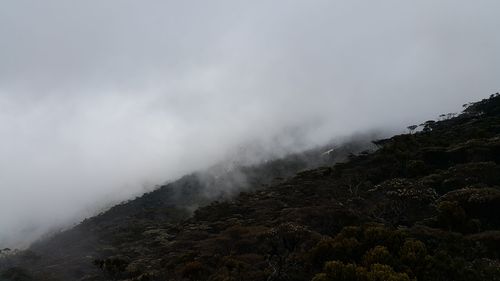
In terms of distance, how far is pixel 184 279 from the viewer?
87.4 ft

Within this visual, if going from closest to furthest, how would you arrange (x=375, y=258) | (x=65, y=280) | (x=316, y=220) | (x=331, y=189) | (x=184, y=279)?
(x=375, y=258)
(x=184, y=279)
(x=316, y=220)
(x=331, y=189)
(x=65, y=280)

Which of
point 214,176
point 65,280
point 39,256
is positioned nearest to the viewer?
point 65,280

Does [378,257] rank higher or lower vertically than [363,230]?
lower

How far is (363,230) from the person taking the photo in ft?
68.1

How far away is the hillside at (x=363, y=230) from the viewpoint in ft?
56.5

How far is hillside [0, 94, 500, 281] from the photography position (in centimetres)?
1722

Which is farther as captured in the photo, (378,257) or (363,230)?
(363,230)

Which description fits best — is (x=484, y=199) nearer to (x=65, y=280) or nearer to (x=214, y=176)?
(x=65, y=280)

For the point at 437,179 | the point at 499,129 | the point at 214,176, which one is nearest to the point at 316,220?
the point at 437,179

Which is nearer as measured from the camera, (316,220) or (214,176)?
(316,220)

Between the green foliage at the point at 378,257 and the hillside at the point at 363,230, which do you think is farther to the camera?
the hillside at the point at 363,230

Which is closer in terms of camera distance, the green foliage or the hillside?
the green foliage

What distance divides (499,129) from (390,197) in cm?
2552

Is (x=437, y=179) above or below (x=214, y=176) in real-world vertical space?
below
